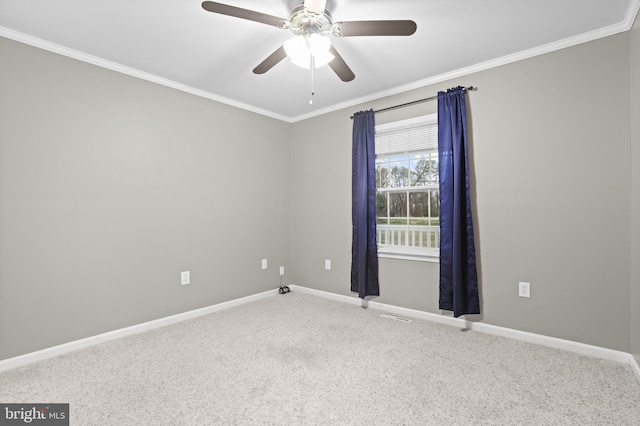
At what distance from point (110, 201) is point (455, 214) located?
313 cm

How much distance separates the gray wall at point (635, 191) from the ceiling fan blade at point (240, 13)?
2.38 m

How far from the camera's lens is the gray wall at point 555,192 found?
2289 mm

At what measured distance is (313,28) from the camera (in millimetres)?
2027

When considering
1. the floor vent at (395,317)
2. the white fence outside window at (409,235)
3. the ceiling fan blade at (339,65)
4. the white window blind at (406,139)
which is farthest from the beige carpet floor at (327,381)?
the ceiling fan blade at (339,65)

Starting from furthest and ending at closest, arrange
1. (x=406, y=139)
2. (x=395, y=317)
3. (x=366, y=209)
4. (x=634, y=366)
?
(x=366, y=209) < (x=406, y=139) < (x=395, y=317) < (x=634, y=366)

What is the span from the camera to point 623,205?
2.26 metres

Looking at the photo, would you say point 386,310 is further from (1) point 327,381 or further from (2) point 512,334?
(1) point 327,381

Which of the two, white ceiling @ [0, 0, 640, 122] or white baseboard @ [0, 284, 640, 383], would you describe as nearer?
white ceiling @ [0, 0, 640, 122]

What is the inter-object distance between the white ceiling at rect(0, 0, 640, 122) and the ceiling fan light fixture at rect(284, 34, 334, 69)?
0.71ft

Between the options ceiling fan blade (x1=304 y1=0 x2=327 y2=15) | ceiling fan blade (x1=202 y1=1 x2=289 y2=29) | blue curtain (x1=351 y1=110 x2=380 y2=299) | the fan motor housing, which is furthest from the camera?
blue curtain (x1=351 y1=110 x2=380 y2=299)

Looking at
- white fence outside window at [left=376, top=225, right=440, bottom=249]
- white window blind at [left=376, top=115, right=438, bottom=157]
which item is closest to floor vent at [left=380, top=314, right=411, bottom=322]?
white fence outside window at [left=376, top=225, right=440, bottom=249]

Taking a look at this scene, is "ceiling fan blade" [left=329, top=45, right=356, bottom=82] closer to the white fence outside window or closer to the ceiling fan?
the ceiling fan

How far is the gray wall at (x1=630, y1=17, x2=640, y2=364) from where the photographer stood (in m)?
2.06

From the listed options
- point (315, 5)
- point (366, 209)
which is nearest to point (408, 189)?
point (366, 209)
